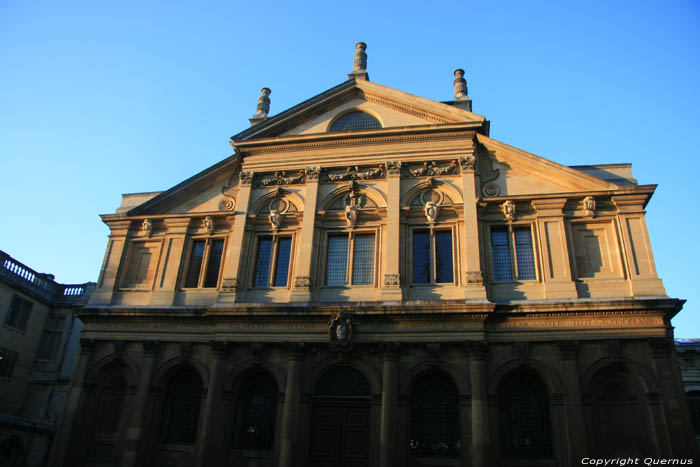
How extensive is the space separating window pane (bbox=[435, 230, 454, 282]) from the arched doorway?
209 inches

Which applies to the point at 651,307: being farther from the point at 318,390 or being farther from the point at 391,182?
the point at 318,390

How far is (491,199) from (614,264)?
544cm

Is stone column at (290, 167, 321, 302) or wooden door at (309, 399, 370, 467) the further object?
stone column at (290, 167, 321, 302)

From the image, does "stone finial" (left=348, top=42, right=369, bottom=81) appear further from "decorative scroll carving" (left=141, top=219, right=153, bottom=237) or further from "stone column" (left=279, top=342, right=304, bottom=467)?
"stone column" (left=279, top=342, right=304, bottom=467)

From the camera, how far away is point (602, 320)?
18.8 meters

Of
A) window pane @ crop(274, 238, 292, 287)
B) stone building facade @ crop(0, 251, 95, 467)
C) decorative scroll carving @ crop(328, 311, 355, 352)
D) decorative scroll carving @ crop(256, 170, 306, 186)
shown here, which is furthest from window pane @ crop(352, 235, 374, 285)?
stone building facade @ crop(0, 251, 95, 467)

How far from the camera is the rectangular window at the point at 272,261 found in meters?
22.9

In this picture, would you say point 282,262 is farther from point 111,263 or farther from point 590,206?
point 590,206

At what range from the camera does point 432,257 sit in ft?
70.9

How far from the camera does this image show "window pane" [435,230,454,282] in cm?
2128

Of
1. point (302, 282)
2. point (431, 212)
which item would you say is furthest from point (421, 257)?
point (302, 282)

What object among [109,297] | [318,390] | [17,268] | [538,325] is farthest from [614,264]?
[17,268]

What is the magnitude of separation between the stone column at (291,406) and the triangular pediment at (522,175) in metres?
10.7

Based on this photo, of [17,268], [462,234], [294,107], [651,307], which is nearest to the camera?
[651,307]
